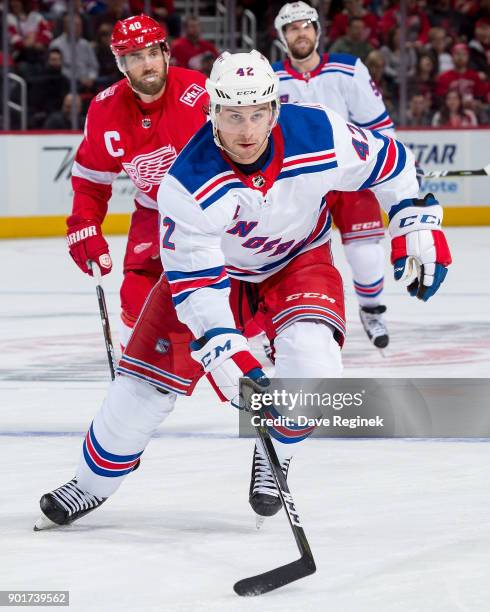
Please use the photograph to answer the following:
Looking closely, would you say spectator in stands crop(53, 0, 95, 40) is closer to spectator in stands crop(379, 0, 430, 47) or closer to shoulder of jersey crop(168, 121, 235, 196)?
spectator in stands crop(379, 0, 430, 47)

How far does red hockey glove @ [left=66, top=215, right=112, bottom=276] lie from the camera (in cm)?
395

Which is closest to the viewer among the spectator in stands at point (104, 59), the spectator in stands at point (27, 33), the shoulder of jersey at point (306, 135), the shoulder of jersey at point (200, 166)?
the shoulder of jersey at point (200, 166)

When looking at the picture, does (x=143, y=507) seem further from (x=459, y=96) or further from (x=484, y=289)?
(x=459, y=96)

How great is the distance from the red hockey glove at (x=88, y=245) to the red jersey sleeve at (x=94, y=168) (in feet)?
0.23

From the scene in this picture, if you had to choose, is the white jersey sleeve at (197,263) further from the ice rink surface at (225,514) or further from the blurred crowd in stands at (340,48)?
the blurred crowd in stands at (340,48)

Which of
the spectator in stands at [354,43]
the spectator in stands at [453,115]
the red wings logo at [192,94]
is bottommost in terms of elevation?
the spectator in stands at [453,115]

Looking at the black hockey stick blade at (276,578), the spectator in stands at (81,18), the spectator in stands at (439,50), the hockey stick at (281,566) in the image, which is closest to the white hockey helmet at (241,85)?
the hockey stick at (281,566)

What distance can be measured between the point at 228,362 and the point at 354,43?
813 centimetres

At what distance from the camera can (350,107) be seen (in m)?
5.76

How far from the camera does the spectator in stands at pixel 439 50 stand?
35.5 ft

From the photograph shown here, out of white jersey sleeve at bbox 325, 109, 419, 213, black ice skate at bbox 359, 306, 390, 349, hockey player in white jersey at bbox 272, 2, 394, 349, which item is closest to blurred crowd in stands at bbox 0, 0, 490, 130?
hockey player in white jersey at bbox 272, 2, 394, 349

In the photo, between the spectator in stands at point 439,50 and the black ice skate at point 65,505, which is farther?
the spectator in stands at point 439,50

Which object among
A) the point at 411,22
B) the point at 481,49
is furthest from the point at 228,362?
the point at 481,49

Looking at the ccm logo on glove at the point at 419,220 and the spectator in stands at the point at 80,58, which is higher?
the ccm logo on glove at the point at 419,220
